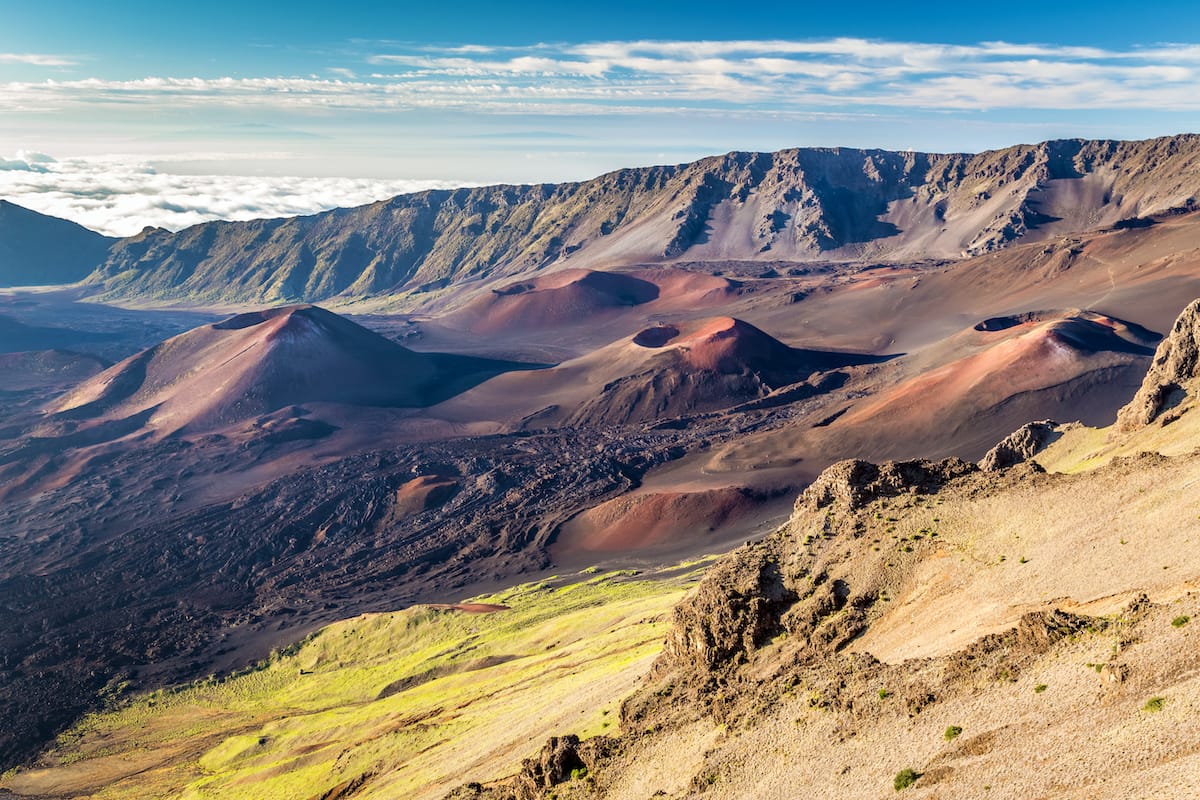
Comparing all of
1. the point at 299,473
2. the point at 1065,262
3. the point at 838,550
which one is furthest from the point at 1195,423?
the point at 1065,262

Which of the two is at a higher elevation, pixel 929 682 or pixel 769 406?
pixel 929 682

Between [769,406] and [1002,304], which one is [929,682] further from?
[1002,304]

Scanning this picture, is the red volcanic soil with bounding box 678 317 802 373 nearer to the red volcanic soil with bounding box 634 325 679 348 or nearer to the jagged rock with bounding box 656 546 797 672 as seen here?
the red volcanic soil with bounding box 634 325 679 348

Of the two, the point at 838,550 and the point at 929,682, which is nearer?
the point at 929,682

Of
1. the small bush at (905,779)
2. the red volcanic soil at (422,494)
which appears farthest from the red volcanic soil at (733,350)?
the small bush at (905,779)

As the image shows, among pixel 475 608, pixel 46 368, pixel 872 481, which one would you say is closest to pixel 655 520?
pixel 475 608

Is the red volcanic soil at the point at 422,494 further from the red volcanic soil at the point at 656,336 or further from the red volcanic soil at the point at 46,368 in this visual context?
the red volcanic soil at the point at 46,368
